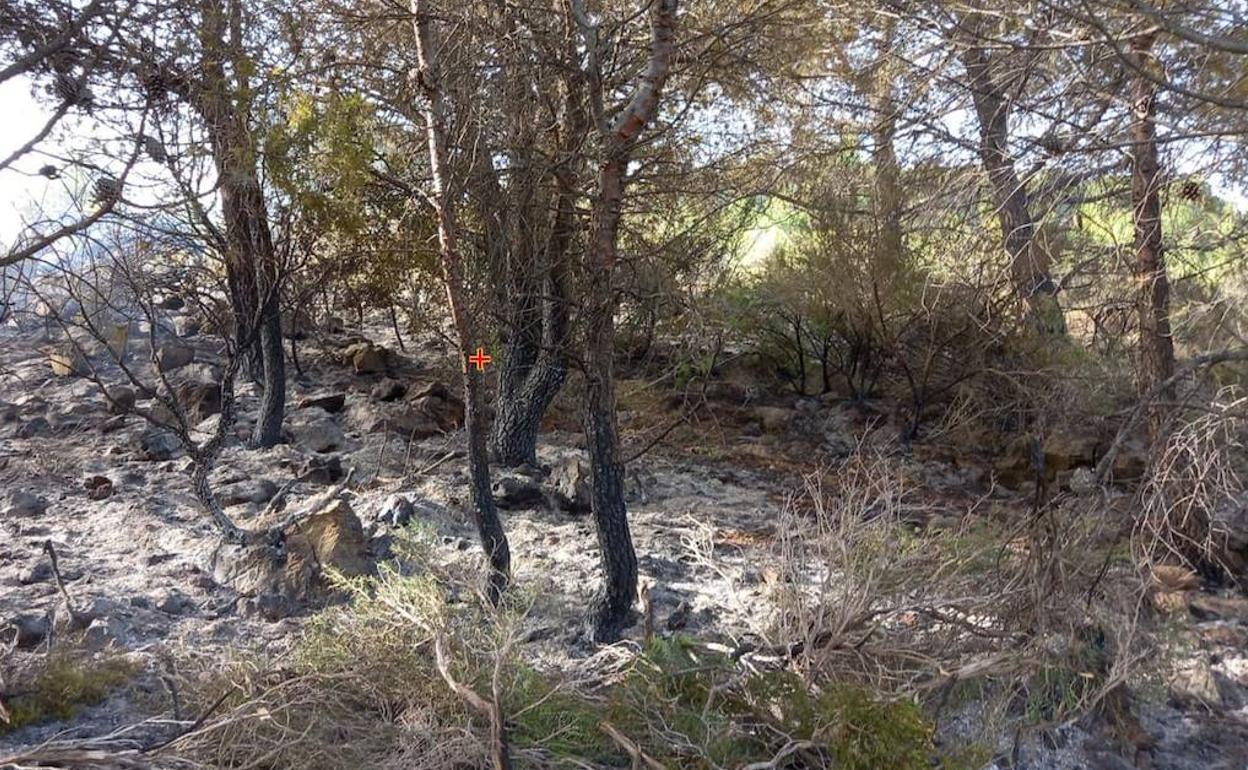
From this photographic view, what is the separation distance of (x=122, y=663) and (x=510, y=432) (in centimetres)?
361

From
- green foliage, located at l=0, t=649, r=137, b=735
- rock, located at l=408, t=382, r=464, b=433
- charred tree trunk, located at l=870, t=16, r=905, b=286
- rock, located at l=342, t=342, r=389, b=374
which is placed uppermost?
charred tree trunk, located at l=870, t=16, r=905, b=286

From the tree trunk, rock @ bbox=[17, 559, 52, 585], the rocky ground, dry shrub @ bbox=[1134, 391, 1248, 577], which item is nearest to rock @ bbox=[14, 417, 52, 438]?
the rocky ground

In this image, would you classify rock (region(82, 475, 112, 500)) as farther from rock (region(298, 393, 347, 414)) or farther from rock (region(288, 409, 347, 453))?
rock (region(298, 393, 347, 414))

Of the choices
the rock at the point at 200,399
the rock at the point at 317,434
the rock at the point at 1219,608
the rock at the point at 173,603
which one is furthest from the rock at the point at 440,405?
the rock at the point at 1219,608

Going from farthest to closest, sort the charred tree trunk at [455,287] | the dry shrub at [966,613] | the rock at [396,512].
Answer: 1. the rock at [396,512]
2. the charred tree trunk at [455,287]
3. the dry shrub at [966,613]

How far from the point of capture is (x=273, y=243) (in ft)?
23.7

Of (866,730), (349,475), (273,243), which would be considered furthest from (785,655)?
(273,243)

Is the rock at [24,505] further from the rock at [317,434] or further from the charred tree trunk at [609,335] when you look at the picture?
the charred tree trunk at [609,335]

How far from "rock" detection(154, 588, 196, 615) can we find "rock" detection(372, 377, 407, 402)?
391cm

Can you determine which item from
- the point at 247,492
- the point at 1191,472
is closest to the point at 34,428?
the point at 247,492

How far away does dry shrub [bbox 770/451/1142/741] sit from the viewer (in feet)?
15.4

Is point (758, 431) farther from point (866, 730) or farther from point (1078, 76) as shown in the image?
Answer: point (866, 730)

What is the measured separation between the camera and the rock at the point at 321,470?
7.38 metres

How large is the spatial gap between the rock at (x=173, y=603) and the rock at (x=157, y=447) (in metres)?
2.25
